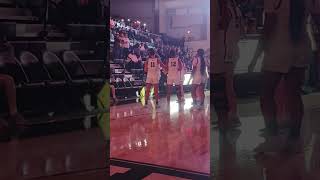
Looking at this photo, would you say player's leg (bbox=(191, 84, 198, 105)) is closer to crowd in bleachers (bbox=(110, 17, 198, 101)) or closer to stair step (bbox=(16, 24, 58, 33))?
crowd in bleachers (bbox=(110, 17, 198, 101))

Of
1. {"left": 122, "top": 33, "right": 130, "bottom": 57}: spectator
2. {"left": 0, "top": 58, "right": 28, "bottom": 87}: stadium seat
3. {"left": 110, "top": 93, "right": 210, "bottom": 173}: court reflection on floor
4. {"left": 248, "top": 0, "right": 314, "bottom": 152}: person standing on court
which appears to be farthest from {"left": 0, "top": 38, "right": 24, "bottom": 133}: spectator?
{"left": 248, "top": 0, "right": 314, "bottom": 152}: person standing on court

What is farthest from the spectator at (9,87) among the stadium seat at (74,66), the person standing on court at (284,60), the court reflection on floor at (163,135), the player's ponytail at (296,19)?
the player's ponytail at (296,19)

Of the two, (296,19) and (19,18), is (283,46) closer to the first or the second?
(296,19)

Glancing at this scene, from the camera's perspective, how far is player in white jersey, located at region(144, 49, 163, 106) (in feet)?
9.06

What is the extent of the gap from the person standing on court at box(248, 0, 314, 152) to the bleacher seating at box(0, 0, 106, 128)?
951 mm

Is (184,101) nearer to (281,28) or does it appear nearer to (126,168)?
(126,168)

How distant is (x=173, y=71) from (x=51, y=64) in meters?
1.03

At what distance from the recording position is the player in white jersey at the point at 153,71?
2.76 meters

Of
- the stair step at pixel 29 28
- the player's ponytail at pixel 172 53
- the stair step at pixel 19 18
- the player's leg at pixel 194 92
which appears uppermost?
the stair step at pixel 19 18

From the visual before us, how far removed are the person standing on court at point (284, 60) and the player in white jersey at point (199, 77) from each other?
0.47 m

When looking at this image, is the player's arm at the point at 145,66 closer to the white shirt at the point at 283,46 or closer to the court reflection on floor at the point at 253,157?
the court reflection on floor at the point at 253,157

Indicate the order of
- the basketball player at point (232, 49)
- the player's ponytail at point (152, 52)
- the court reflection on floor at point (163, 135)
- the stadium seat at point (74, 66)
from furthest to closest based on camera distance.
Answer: the player's ponytail at point (152, 52) → the court reflection on floor at point (163, 135) → the stadium seat at point (74, 66) → the basketball player at point (232, 49)

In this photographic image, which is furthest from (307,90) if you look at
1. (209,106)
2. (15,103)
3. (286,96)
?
(15,103)

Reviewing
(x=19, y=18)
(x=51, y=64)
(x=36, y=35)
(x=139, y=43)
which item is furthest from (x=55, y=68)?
(x=139, y=43)
